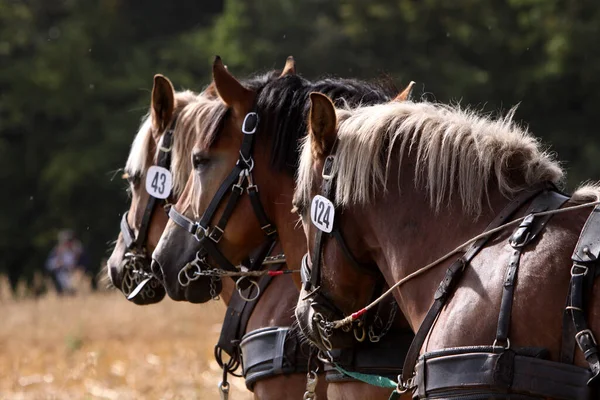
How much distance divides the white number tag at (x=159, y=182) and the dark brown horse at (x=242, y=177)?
2.25 ft

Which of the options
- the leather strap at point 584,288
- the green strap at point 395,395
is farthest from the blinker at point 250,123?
the leather strap at point 584,288

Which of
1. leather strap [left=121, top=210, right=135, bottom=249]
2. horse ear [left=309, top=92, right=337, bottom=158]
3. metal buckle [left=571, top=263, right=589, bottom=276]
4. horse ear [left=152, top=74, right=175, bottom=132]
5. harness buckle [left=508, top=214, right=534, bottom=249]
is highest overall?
horse ear [left=152, top=74, right=175, bottom=132]

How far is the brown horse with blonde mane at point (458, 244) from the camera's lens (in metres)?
2.95

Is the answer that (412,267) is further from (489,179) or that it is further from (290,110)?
(290,110)

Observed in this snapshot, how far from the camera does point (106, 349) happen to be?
12.2m

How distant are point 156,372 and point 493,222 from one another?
23.4 feet

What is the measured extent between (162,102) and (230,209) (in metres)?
1.26

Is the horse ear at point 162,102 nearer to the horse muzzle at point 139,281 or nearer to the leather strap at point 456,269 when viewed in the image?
the horse muzzle at point 139,281

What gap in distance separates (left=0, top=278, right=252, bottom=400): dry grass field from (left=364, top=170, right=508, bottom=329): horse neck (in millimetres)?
2625

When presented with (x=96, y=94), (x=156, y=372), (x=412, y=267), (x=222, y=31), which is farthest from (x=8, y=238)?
(x=412, y=267)

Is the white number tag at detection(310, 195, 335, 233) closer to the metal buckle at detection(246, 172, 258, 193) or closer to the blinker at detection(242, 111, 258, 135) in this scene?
the metal buckle at detection(246, 172, 258, 193)

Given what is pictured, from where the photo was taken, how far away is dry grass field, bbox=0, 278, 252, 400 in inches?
349

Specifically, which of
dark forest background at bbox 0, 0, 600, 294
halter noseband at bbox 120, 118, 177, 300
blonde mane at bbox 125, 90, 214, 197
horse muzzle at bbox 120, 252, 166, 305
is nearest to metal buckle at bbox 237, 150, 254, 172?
blonde mane at bbox 125, 90, 214, 197

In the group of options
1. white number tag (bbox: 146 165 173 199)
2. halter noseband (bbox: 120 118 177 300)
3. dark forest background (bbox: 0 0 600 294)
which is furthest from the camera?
dark forest background (bbox: 0 0 600 294)
